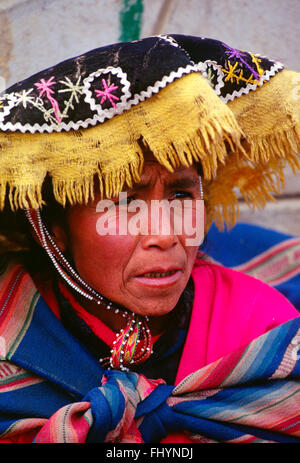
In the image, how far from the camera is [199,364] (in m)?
1.79

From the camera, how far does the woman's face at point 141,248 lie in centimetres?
160

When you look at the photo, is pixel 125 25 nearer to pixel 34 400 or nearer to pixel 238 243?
pixel 238 243

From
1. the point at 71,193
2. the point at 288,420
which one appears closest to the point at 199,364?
the point at 288,420

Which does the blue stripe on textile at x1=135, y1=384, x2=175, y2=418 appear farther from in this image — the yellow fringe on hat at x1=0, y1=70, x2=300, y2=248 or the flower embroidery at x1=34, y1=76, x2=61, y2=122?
the flower embroidery at x1=34, y1=76, x2=61, y2=122

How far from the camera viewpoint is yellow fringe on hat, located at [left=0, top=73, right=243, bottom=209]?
4.63 ft

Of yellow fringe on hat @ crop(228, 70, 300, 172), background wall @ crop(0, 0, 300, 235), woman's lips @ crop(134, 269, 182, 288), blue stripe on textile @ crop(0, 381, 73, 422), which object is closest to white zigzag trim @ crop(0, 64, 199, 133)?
yellow fringe on hat @ crop(228, 70, 300, 172)

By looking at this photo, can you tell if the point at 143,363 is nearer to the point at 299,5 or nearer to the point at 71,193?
the point at 71,193

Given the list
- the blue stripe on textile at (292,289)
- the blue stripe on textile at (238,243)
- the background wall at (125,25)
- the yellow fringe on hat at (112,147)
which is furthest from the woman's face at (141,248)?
the background wall at (125,25)

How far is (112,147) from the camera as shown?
146cm

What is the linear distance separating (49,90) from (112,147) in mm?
224

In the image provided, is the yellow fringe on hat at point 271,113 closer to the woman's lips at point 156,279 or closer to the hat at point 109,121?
the hat at point 109,121

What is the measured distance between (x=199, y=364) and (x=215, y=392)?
0.13m

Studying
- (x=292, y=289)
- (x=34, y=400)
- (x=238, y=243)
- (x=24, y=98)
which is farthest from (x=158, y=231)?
(x=238, y=243)
